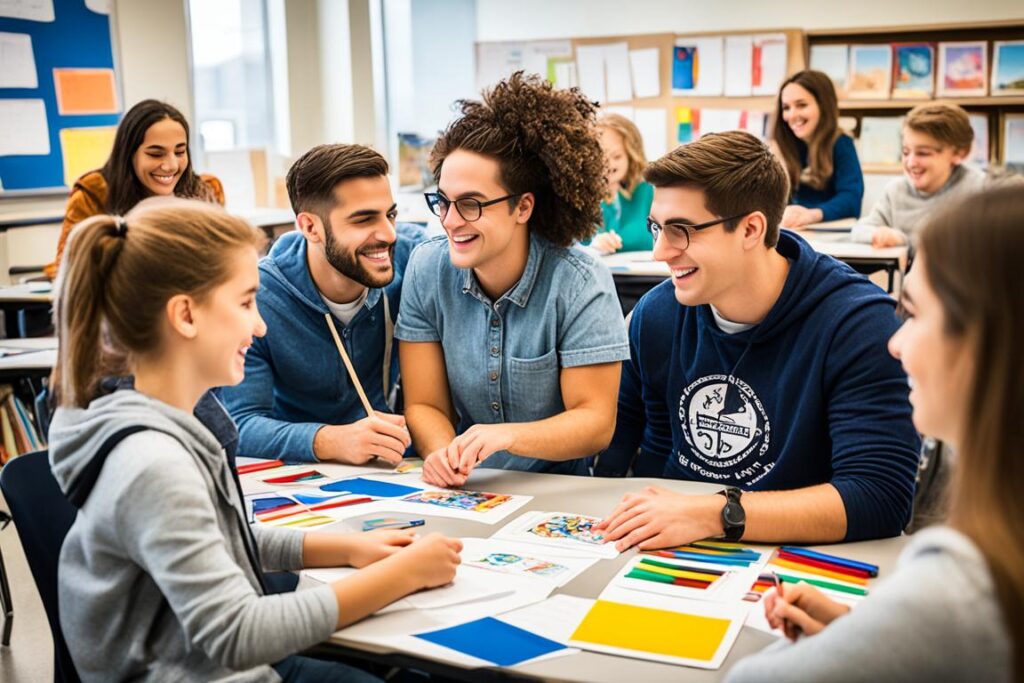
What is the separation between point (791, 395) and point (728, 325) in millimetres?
198

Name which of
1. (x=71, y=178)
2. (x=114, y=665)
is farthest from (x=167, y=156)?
(x=114, y=665)

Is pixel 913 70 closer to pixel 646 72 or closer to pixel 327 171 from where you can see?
pixel 646 72

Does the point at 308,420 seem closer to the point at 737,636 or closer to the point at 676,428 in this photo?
the point at 676,428

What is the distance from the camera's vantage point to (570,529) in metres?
1.54

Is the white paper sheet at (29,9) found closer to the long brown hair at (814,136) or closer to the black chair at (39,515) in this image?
the long brown hair at (814,136)

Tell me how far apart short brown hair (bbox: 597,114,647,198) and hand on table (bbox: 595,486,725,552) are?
3.21 metres

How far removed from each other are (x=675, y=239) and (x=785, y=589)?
87 cm

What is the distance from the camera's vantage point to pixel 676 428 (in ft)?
6.36

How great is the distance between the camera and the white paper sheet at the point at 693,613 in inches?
44.3

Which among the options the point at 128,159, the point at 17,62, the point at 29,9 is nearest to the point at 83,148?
the point at 17,62

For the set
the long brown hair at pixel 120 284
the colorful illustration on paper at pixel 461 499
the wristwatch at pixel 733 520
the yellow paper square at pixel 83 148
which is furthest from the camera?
the yellow paper square at pixel 83 148

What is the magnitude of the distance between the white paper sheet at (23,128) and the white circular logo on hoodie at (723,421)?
13.6 feet

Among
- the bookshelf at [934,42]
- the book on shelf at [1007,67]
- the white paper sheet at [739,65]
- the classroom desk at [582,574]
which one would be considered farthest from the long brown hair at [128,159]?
the book on shelf at [1007,67]

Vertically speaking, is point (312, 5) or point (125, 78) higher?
point (312, 5)
